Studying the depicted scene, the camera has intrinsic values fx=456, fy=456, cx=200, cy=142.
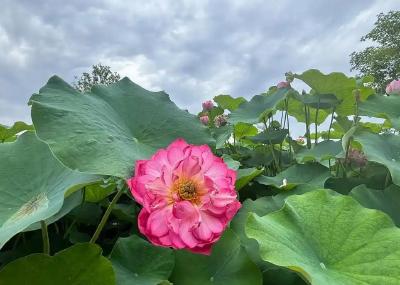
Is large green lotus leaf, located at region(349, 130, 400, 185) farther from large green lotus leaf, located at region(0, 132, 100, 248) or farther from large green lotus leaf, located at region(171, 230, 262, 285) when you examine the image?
large green lotus leaf, located at region(0, 132, 100, 248)

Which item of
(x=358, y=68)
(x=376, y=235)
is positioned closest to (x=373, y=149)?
(x=376, y=235)

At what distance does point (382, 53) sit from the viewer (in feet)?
50.8

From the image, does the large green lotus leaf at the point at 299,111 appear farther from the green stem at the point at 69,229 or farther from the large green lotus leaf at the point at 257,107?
the green stem at the point at 69,229

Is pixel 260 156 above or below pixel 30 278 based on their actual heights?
above

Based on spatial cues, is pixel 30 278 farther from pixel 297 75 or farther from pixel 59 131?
pixel 297 75

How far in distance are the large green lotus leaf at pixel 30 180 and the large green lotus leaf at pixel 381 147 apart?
0.64 meters

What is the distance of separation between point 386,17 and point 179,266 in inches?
692

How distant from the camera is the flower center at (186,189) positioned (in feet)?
2.12

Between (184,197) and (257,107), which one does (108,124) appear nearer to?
(184,197)

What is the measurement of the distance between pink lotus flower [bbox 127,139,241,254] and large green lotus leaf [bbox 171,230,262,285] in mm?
125

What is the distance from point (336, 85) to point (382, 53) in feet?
50.5

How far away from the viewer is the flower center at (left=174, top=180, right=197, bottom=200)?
2.12ft

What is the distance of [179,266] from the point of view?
2.51 feet

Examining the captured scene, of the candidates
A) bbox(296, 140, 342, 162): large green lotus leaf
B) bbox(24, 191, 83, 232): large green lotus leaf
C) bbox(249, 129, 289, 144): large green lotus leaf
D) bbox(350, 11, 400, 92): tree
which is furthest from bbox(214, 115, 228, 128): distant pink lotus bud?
bbox(350, 11, 400, 92): tree
